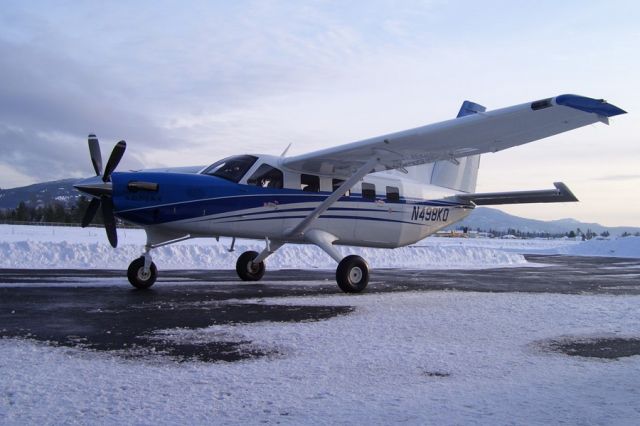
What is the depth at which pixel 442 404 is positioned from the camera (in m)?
3.44

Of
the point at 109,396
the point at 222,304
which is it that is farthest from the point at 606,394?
the point at 222,304

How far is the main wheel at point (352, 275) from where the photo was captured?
10.2 metres

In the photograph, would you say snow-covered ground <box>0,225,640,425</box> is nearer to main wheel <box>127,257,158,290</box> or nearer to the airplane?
the airplane

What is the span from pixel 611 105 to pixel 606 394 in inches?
197

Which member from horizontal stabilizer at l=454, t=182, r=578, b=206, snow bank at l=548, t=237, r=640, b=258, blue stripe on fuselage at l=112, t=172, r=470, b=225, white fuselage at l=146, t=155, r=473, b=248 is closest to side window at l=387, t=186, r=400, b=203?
white fuselage at l=146, t=155, r=473, b=248

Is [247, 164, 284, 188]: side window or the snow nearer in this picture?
the snow

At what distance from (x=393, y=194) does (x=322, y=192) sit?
204cm

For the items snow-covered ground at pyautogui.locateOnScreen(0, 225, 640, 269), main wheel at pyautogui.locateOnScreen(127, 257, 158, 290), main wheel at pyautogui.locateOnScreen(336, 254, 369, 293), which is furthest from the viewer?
snow-covered ground at pyautogui.locateOnScreen(0, 225, 640, 269)

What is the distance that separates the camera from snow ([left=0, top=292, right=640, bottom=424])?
3.18 meters

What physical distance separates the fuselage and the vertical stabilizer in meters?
0.77

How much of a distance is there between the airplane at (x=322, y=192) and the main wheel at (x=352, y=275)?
20mm

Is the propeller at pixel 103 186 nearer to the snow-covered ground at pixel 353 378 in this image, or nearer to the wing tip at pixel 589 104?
the snow-covered ground at pixel 353 378

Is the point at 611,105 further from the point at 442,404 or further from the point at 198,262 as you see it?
the point at 198,262

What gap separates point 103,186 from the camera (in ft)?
30.3
